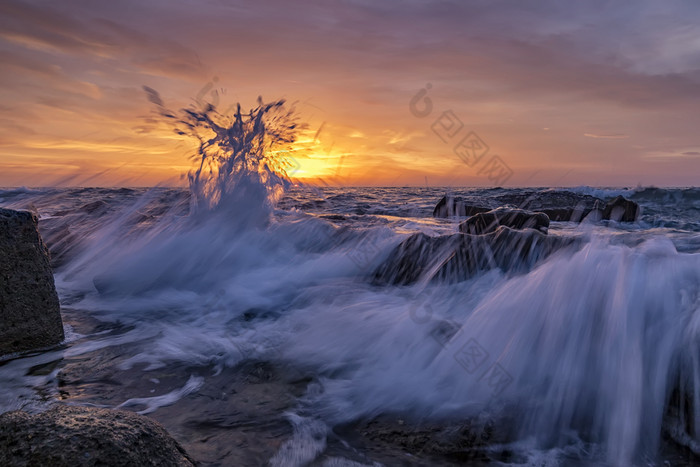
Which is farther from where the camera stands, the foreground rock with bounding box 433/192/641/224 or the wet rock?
the foreground rock with bounding box 433/192/641/224

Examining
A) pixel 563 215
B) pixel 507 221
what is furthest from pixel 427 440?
pixel 563 215

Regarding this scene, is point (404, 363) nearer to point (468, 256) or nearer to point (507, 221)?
point (468, 256)

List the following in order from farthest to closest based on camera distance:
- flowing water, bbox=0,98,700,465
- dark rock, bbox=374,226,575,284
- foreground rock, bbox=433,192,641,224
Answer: foreground rock, bbox=433,192,641,224
dark rock, bbox=374,226,575,284
flowing water, bbox=0,98,700,465

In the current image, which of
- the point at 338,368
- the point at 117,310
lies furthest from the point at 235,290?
the point at 338,368

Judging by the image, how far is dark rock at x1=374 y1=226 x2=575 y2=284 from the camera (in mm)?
3914

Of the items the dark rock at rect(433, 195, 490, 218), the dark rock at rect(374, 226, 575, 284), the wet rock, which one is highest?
the dark rock at rect(433, 195, 490, 218)

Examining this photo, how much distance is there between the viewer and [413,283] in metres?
4.12

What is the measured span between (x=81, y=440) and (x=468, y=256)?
3476 millimetres

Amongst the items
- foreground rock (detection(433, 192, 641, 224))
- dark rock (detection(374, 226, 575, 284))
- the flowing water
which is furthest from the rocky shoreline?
foreground rock (detection(433, 192, 641, 224))

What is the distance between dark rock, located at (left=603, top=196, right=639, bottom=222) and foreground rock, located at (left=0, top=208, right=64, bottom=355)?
10760 mm

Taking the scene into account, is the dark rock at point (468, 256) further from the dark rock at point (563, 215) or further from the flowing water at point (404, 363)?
the dark rock at point (563, 215)

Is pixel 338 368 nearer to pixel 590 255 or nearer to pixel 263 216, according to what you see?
pixel 590 255

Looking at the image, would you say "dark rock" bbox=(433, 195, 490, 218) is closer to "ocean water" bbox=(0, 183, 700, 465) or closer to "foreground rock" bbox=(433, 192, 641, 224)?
"foreground rock" bbox=(433, 192, 641, 224)

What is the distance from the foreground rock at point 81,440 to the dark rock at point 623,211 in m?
10.9
